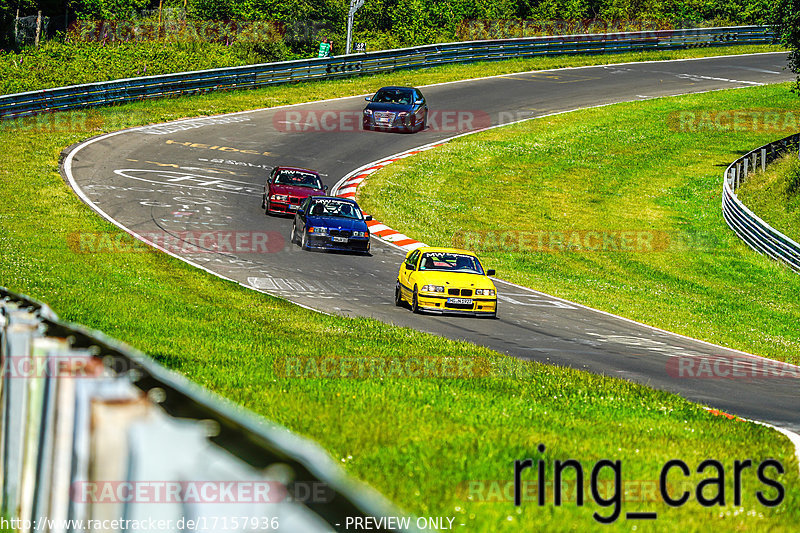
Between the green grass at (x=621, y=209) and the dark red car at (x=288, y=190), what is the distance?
9.00 ft

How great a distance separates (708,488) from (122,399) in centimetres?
465

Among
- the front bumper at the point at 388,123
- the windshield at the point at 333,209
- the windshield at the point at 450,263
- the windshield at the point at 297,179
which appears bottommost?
the windshield at the point at 450,263

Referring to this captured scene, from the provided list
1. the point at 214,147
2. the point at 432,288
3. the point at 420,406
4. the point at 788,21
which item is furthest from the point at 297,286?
the point at 788,21

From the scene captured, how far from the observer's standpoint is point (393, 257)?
78.7 feet

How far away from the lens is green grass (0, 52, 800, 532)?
548cm

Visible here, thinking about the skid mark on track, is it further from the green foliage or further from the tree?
the green foliage

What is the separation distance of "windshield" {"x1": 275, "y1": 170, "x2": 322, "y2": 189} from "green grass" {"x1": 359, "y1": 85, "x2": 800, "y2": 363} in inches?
102

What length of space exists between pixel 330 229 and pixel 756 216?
48.3 feet

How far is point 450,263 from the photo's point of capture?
19438mm

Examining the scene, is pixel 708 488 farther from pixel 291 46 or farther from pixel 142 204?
pixel 291 46

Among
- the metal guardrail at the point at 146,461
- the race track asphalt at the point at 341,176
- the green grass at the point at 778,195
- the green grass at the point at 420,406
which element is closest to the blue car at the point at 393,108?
the race track asphalt at the point at 341,176

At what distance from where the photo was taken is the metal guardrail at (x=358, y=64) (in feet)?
124

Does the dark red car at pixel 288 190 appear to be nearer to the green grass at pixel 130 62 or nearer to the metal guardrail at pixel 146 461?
the green grass at pixel 130 62

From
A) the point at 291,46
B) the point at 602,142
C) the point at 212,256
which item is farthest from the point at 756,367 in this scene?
the point at 291,46
